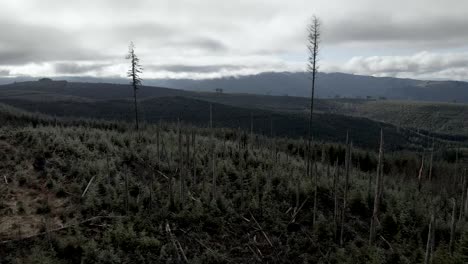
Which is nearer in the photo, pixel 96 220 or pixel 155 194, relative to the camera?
pixel 96 220

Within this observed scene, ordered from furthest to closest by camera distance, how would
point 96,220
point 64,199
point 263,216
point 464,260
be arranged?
1. point 263,216
2. point 64,199
3. point 96,220
4. point 464,260

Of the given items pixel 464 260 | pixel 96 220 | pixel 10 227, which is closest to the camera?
pixel 464 260

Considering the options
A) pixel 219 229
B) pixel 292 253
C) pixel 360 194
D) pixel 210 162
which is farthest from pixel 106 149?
pixel 360 194

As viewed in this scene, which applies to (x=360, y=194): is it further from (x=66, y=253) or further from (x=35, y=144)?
(x=35, y=144)

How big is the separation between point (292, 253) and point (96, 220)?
31.8 feet

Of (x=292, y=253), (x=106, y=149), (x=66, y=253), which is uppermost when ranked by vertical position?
(x=106, y=149)

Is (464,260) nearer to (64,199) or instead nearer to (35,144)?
(64,199)

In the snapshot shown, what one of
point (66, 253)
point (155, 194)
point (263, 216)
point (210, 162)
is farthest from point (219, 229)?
point (210, 162)

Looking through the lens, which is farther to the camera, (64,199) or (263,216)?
(263,216)

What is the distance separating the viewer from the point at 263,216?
72.3 ft

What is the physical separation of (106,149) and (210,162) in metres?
7.87

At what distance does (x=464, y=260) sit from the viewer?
48.7 ft

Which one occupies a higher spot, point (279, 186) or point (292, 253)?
point (279, 186)

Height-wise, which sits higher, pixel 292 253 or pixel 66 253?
pixel 66 253
